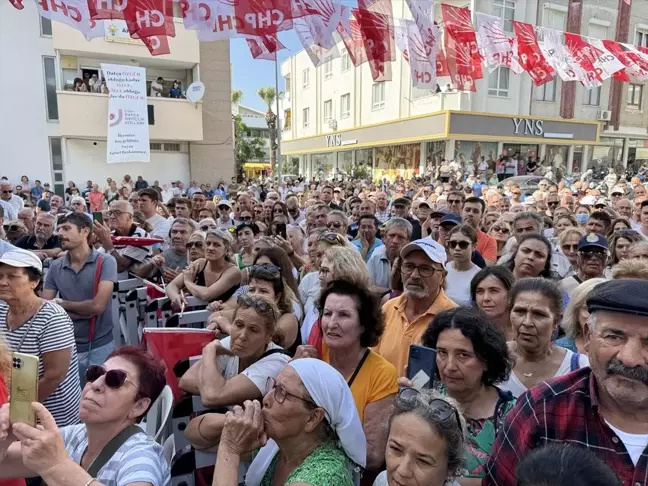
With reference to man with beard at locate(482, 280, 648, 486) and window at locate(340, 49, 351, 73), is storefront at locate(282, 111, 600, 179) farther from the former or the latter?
man with beard at locate(482, 280, 648, 486)

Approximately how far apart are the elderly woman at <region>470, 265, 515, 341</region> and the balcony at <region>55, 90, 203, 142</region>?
19.3m

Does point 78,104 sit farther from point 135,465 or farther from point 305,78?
point 305,78

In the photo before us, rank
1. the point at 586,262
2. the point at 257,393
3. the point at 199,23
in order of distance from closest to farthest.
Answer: the point at 257,393
the point at 586,262
the point at 199,23

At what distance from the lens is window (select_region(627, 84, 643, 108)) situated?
30.0 m

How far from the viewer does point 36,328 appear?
2773mm

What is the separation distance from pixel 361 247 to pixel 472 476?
160 inches

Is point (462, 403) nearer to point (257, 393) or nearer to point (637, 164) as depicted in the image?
point (257, 393)

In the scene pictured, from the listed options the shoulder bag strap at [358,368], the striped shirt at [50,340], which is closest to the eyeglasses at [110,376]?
the striped shirt at [50,340]

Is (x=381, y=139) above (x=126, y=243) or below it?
above

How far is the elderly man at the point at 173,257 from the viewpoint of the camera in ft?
17.2

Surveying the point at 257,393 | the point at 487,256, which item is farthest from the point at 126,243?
the point at 487,256

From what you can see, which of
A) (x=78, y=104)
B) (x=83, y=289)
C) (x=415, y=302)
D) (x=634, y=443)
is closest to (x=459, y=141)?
(x=78, y=104)

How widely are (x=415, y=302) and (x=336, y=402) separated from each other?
1396mm

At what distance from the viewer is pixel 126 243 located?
5379 millimetres
